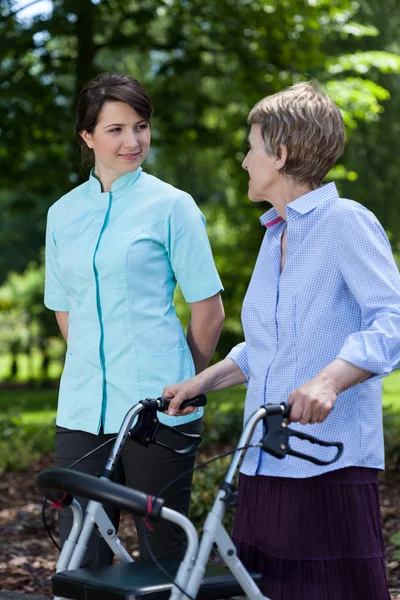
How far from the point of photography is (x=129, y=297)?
3271mm

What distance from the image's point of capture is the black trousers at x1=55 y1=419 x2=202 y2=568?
322 cm

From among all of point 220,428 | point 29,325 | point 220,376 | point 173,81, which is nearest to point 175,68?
point 173,81

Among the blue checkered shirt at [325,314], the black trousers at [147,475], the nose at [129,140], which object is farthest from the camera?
the nose at [129,140]

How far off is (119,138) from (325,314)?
1.12 meters

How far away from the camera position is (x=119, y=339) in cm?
329

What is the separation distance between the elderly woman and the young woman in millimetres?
580

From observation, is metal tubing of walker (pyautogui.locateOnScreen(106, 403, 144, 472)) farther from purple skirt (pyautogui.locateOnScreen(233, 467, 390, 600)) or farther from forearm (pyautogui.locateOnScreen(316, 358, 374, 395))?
forearm (pyautogui.locateOnScreen(316, 358, 374, 395))

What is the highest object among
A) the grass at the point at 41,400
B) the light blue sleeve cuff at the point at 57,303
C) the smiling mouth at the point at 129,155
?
the smiling mouth at the point at 129,155

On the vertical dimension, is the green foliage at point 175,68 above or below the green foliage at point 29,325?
above

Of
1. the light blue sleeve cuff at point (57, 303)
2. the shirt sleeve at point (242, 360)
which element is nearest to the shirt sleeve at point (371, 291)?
the shirt sleeve at point (242, 360)

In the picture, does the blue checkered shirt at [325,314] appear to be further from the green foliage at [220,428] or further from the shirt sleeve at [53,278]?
the green foliage at [220,428]

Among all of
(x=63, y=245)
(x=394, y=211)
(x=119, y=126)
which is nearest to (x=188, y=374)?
(x=63, y=245)

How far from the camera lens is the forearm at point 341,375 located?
7.88ft

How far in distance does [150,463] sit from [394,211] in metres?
14.8
